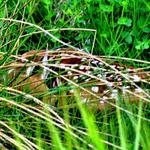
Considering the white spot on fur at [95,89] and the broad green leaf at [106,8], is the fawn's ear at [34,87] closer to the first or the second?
the white spot on fur at [95,89]

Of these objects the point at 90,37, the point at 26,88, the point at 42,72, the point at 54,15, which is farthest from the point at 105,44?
the point at 26,88

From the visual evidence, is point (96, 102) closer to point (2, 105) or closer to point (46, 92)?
point (46, 92)

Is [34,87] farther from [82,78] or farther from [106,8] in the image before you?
[106,8]

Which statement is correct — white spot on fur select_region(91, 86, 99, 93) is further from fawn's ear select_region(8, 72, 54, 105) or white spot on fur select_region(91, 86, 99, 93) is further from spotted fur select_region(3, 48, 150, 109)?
fawn's ear select_region(8, 72, 54, 105)

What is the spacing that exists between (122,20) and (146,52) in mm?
243

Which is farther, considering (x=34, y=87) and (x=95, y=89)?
(x=95, y=89)

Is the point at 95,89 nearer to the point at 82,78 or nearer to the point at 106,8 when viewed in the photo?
the point at 82,78

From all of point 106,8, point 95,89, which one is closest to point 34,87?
point 95,89

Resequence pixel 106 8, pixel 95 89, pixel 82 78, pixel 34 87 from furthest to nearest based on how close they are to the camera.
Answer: pixel 106 8 → pixel 95 89 → pixel 82 78 → pixel 34 87

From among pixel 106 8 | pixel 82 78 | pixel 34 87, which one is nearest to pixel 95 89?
pixel 82 78

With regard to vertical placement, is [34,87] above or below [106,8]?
below

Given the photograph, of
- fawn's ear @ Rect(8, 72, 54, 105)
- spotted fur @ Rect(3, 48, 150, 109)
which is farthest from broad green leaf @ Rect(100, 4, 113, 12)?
fawn's ear @ Rect(8, 72, 54, 105)

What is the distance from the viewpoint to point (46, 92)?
204 cm

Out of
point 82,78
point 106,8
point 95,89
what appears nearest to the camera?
point 82,78
